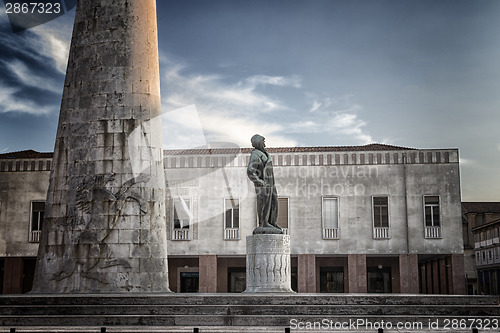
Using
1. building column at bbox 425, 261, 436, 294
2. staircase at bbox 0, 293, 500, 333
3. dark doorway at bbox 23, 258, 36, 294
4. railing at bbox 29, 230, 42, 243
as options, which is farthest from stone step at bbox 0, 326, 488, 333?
building column at bbox 425, 261, 436, 294

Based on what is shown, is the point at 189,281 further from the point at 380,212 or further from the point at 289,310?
the point at 289,310

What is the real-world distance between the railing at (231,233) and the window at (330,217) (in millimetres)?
4300

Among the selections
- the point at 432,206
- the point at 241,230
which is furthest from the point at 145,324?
the point at 432,206

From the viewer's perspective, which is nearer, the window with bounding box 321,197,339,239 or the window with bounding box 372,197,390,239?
the window with bounding box 372,197,390,239

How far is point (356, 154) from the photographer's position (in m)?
31.7

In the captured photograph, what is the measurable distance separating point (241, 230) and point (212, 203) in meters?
2.02

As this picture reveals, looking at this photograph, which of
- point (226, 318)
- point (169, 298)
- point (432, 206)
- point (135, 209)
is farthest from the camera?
point (432, 206)

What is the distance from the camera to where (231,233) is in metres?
32.2

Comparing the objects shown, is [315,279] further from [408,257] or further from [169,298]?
[169,298]

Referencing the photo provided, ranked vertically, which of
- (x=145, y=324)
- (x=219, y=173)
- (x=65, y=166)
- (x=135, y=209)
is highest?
(x=219, y=173)

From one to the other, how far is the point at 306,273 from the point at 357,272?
2.48 metres

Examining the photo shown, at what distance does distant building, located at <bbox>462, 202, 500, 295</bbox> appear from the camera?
172 feet

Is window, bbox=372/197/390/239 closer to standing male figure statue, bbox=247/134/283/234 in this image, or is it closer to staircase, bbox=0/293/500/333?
standing male figure statue, bbox=247/134/283/234

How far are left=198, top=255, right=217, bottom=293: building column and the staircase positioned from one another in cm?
1951
